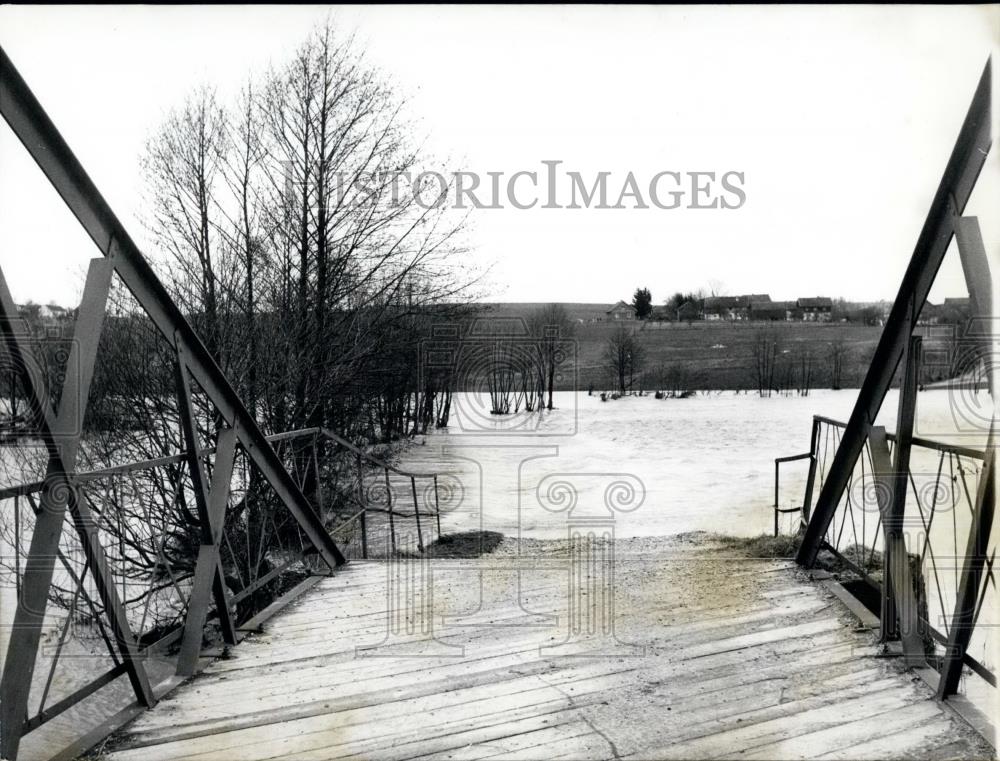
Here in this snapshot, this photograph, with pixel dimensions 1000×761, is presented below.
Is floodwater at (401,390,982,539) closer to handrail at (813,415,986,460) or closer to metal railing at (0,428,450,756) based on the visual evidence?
metal railing at (0,428,450,756)

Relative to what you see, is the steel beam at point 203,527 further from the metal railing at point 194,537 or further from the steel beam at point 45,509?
the metal railing at point 194,537

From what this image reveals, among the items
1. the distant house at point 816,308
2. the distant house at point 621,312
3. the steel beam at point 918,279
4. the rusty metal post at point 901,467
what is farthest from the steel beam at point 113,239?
the distant house at point 816,308

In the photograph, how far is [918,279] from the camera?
2.74 meters

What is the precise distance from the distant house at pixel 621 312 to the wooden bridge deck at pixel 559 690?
8.46 metres

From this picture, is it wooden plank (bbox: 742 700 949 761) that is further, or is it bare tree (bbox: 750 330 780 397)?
bare tree (bbox: 750 330 780 397)

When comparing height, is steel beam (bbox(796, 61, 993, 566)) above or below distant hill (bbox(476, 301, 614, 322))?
below

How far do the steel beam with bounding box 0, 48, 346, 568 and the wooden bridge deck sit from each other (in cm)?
92

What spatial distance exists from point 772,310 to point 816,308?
2.31 feet

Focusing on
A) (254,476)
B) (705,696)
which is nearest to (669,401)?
(254,476)

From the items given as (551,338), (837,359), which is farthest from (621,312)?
(837,359)

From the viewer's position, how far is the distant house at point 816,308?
11070 mm

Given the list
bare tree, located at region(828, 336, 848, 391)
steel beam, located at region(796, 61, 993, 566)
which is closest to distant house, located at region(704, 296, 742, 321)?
bare tree, located at region(828, 336, 848, 391)

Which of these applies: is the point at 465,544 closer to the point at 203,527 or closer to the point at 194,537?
the point at 194,537

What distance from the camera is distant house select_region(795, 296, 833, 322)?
11070mm
